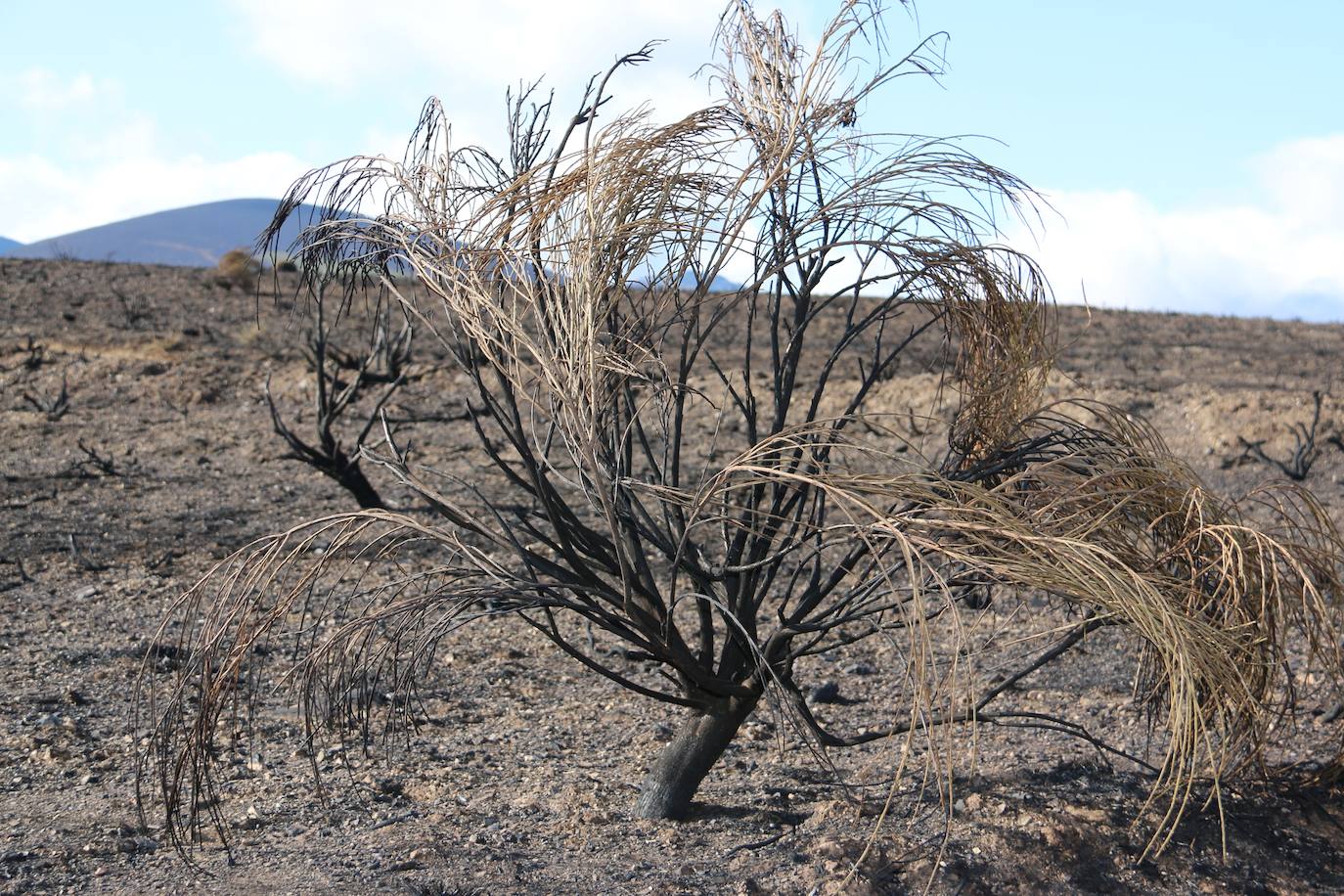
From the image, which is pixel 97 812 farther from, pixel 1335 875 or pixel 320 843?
pixel 1335 875

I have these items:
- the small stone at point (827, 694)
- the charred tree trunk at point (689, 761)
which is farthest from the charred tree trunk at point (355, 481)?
the charred tree trunk at point (689, 761)

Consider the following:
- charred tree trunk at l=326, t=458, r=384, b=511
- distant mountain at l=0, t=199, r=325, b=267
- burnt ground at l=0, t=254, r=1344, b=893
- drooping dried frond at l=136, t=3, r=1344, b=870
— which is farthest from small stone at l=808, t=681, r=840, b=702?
distant mountain at l=0, t=199, r=325, b=267

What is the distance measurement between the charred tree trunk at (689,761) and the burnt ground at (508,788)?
88 mm

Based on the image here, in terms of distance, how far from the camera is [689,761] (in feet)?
13.7

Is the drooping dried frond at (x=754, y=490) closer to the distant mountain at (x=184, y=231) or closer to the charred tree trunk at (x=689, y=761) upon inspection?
the charred tree trunk at (x=689, y=761)

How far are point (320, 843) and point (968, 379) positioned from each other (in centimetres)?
282

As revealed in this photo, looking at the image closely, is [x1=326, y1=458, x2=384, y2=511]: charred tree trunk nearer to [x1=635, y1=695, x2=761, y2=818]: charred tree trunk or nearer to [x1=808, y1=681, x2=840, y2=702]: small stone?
[x1=808, y1=681, x2=840, y2=702]: small stone

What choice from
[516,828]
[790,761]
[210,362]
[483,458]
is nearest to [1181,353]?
[483,458]

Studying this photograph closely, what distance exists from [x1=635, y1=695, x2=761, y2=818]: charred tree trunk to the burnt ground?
9 centimetres

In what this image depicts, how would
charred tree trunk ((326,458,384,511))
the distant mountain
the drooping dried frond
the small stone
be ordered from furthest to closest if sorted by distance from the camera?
the distant mountain, charred tree trunk ((326,458,384,511)), the small stone, the drooping dried frond

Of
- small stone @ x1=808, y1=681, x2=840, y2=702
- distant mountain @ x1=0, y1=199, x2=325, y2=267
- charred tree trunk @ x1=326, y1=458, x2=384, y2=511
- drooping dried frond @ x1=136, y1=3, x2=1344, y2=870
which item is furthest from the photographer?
distant mountain @ x1=0, y1=199, x2=325, y2=267

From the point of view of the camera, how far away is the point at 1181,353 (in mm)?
20594

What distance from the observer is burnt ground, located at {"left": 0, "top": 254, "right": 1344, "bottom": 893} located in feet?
12.2

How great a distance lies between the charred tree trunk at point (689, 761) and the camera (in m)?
4.16
